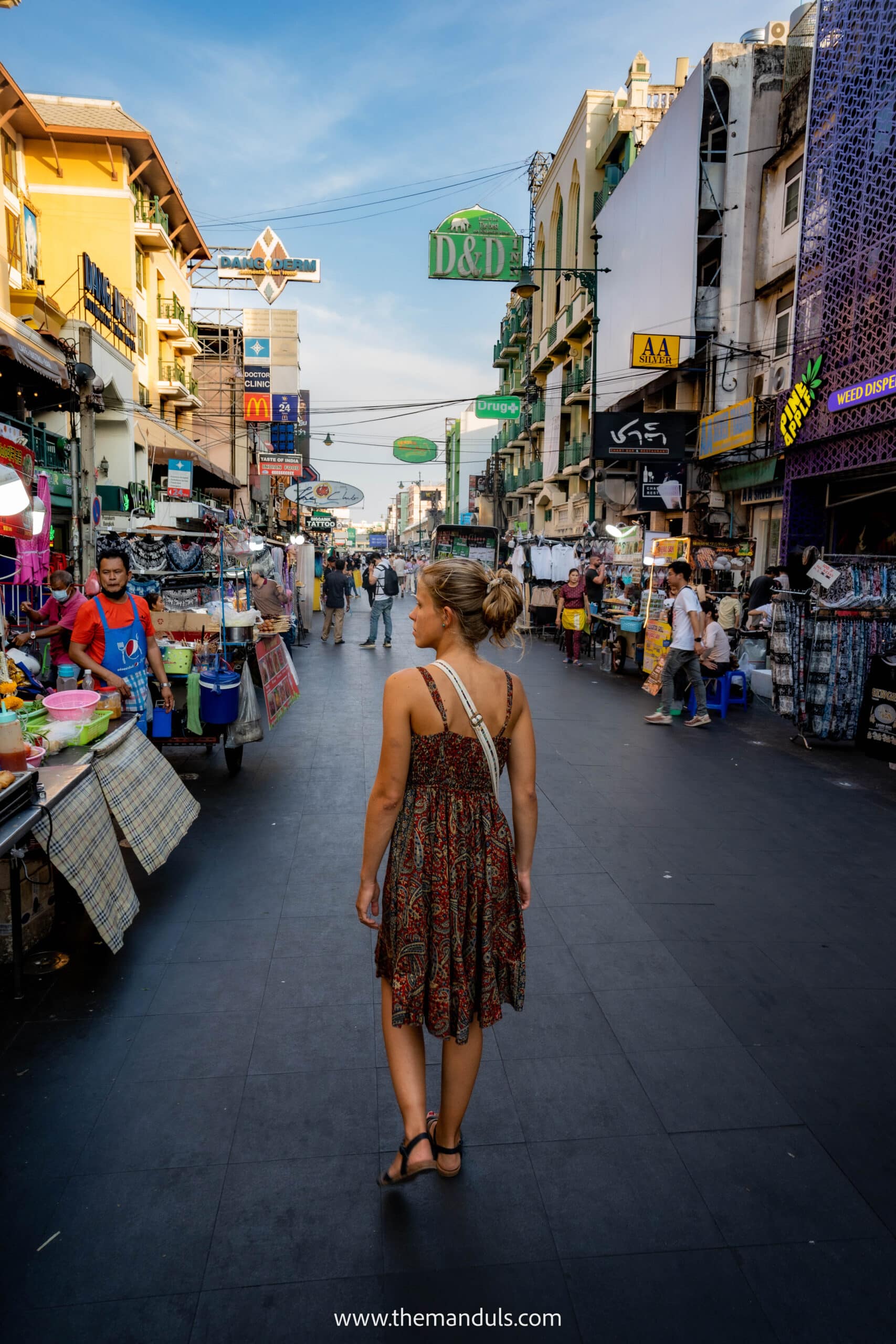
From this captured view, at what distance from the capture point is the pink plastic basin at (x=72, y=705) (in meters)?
4.43

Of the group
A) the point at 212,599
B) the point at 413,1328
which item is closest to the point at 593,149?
the point at 212,599

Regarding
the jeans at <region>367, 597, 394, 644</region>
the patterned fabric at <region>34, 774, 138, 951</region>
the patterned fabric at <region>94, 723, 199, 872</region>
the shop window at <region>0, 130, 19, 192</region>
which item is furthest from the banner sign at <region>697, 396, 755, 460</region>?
the shop window at <region>0, 130, 19, 192</region>

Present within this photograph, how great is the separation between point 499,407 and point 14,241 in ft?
36.6

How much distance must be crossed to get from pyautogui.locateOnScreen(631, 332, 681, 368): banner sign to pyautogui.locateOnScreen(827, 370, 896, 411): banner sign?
6.55 m

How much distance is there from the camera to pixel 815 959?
4.07 meters

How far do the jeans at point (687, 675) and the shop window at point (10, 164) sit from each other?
17.0 m

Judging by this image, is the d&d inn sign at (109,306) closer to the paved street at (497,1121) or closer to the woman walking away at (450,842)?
the paved street at (497,1121)

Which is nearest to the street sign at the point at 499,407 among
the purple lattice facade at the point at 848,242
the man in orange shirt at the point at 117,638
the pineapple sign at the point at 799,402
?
the pineapple sign at the point at 799,402

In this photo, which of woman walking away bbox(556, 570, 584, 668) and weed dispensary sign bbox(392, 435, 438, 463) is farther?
weed dispensary sign bbox(392, 435, 438, 463)

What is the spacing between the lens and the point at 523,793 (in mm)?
2516

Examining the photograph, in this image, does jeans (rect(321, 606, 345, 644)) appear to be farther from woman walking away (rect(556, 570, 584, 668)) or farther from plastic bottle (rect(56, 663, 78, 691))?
plastic bottle (rect(56, 663, 78, 691))

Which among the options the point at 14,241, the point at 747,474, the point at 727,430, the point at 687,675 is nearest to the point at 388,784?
the point at 687,675

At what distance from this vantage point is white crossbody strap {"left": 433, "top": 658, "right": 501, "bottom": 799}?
2.37m

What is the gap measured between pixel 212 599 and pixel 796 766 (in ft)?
24.6
